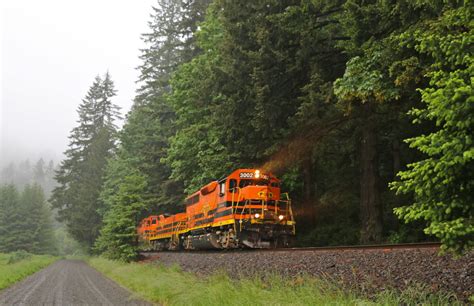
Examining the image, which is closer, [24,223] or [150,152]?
[150,152]

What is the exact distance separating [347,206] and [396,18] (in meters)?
13.5

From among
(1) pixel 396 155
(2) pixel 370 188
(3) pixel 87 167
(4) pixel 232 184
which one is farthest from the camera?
(3) pixel 87 167

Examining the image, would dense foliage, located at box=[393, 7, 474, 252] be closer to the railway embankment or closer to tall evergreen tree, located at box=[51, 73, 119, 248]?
the railway embankment

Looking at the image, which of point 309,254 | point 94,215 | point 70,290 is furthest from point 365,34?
point 94,215

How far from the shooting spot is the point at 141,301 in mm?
12625

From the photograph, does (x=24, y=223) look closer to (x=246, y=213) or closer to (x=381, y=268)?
(x=246, y=213)

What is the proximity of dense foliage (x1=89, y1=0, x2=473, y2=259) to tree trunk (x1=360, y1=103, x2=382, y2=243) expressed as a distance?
5 centimetres

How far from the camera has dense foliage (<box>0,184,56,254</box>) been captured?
7631 cm

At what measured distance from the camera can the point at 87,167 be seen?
6500cm

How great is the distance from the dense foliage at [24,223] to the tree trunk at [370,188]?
73.3 meters

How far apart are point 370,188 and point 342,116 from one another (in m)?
3.59

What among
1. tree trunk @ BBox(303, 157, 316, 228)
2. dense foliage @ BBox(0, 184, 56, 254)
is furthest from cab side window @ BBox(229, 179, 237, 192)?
dense foliage @ BBox(0, 184, 56, 254)

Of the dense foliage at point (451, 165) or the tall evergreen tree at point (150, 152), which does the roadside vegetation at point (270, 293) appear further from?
the tall evergreen tree at point (150, 152)

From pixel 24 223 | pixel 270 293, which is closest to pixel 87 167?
pixel 24 223
